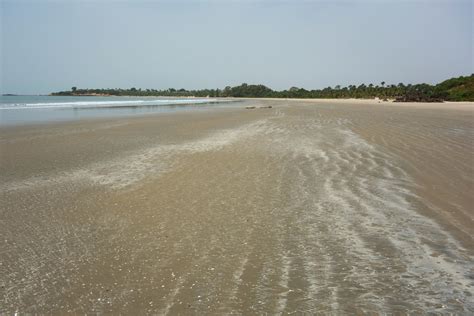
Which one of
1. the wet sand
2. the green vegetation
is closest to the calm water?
the wet sand

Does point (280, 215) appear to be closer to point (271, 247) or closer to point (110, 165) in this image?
point (271, 247)

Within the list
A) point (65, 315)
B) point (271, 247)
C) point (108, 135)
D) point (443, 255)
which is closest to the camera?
point (65, 315)

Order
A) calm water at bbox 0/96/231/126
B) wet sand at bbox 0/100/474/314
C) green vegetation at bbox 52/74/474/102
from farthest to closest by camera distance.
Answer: green vegetation at bbox 52/74/474/102, calm water at bbox 0/96/231/126, wet sand at bbox 0/100/474/314

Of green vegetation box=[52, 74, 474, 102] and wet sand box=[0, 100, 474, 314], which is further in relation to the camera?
green vegetation box=[52, 74, 474, 102]

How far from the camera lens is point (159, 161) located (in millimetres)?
10031

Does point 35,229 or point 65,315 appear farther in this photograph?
point 35,229

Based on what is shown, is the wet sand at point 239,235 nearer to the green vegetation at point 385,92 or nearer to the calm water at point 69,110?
the calm water at point 69,110

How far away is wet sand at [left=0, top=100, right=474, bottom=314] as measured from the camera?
3248mm

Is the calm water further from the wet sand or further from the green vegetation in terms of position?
the green vegetation

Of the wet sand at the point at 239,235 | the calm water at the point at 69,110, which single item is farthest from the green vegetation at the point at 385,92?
the wet sand at the point at 239,235

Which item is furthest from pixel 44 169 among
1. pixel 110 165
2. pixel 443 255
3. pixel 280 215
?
pixel 443 255

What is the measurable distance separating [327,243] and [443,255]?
1159 millimetres

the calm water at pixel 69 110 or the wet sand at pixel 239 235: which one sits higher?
the wet sand at pixel 239 235

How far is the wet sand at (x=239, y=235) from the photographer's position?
3.25 meters
